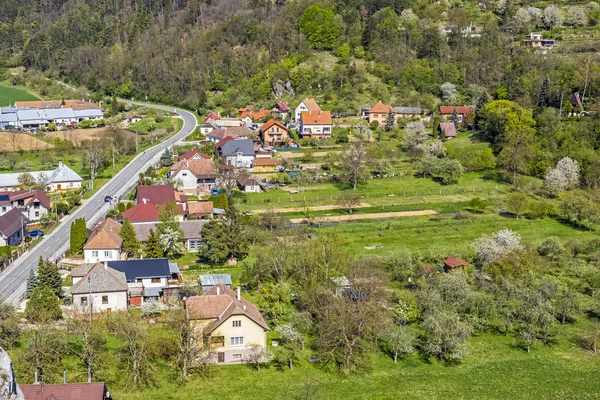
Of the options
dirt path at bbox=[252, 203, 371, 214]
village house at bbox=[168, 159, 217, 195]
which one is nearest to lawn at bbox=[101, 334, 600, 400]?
dirt path at bbox=[252, 203, 371, 214]

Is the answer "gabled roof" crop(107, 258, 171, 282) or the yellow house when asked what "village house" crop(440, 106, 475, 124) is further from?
the yellow house

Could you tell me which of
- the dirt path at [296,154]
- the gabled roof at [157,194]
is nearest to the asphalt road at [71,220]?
the gabled roof at [157,194]

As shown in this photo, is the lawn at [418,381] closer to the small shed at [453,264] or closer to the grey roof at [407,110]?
the small shed at [453,264]

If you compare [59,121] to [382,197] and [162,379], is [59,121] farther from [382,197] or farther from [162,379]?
[162,379]

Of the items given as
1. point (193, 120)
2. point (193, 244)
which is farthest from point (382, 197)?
point (193, 120)

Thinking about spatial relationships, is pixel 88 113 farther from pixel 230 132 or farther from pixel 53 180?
pixel 53 180

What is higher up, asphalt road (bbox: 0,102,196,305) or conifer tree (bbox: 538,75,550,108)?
conifer tree (bbox: 538,75,550,108)
